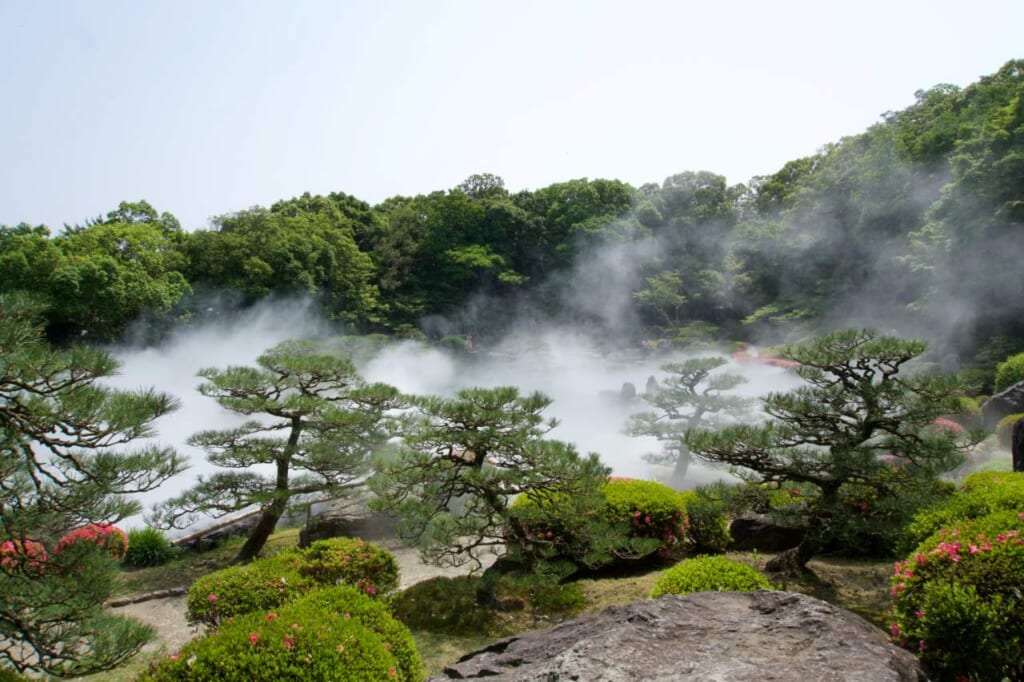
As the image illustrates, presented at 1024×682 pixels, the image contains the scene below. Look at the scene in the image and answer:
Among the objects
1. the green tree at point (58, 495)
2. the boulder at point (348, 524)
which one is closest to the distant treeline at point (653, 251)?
the boulder at point (348, 524)

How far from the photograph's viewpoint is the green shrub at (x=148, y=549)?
994 cm

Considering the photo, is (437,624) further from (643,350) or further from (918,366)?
(643,350)

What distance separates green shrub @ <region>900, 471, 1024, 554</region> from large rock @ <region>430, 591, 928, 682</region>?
2774 mm

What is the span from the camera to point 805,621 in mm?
3207

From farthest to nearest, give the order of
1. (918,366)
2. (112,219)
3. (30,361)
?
1. (112,219)
2. (918,366)
3. (30,361)

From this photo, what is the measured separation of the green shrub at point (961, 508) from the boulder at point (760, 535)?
247cm

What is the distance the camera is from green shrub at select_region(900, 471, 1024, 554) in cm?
554

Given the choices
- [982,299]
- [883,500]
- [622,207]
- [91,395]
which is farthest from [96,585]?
[622,207]

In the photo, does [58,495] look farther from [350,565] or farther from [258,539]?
[258,539]

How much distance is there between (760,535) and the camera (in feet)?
28.1

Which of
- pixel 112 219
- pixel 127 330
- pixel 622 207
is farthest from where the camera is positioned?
pixel 622 207

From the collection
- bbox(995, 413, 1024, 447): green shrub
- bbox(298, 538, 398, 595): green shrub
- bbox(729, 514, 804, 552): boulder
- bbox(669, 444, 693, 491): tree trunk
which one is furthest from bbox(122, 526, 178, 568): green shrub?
bbox(995, 413, 1024, 447): green shrub

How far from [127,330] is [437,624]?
70.3ft

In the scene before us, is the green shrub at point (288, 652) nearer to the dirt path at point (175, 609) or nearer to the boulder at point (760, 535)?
the dirt path at point (175, 609)
